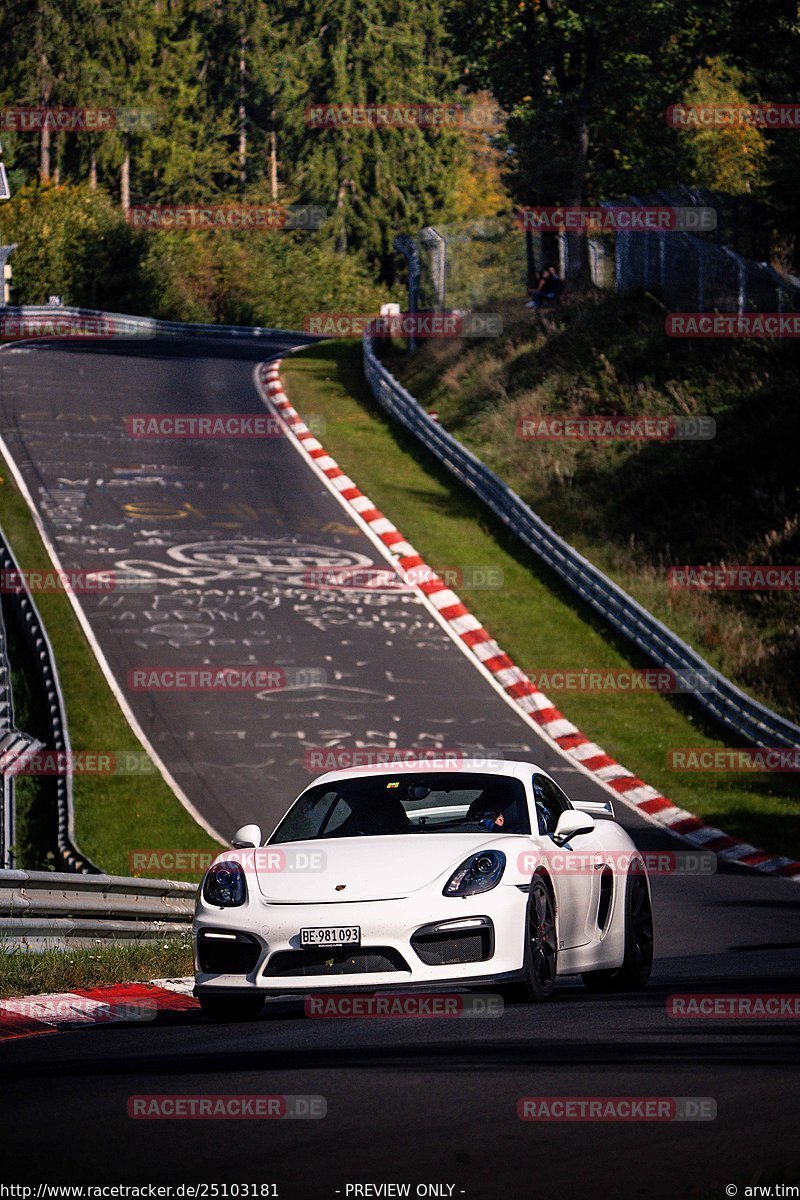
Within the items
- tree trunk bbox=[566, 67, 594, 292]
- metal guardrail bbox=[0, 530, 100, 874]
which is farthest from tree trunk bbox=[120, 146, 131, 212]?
metal guardrail bbox=[0, 530, 100, 874]

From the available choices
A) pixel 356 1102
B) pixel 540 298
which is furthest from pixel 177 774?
pixel 540 298

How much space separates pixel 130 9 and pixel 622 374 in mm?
53705

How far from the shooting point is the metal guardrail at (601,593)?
22.2 metres

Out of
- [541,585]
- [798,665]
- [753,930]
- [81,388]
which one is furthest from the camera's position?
[81,388]

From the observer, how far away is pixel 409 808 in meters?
9.79

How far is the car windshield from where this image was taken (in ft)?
30.5

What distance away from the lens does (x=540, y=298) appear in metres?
42.7

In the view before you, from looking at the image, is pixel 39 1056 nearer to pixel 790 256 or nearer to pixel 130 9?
pixel 790 256

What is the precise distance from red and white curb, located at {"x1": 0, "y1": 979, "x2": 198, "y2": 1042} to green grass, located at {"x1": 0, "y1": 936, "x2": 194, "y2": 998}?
8cm

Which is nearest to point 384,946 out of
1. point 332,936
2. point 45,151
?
point 332,936

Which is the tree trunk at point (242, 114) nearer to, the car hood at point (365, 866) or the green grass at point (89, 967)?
the green grass at point (89, 967)

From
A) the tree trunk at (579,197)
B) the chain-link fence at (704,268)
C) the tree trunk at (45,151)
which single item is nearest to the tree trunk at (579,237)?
the tree trunk at (579,197)

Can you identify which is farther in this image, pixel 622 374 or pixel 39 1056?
pixel 622 374

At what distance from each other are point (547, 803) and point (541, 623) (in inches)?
650
